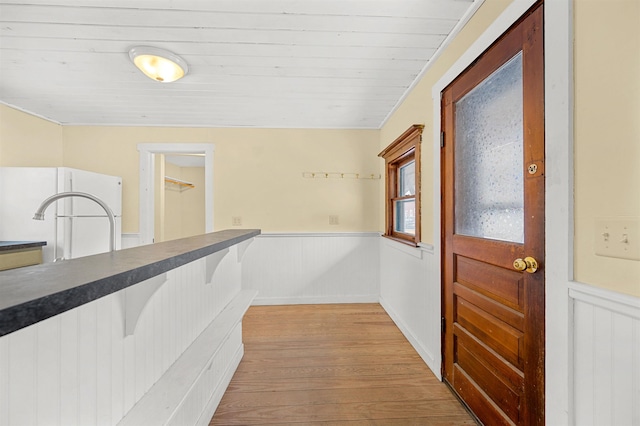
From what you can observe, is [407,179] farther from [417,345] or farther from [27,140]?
[27,140]

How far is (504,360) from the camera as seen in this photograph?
1316 mm

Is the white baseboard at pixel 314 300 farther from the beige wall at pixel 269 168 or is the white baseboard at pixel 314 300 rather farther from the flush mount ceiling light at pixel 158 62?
the flush mount ceiling light at pixel 158 62

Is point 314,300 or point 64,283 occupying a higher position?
point 64,283

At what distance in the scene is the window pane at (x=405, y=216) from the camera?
111 inches

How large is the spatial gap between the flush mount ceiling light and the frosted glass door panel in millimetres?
1926

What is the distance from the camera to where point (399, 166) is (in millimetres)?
3135

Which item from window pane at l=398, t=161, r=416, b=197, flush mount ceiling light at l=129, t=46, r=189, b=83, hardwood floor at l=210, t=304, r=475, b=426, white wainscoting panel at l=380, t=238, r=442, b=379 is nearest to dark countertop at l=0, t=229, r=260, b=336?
hardwood floor at l=210, t=304, r=475, b=426

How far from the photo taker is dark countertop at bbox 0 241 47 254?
2.22 meters
